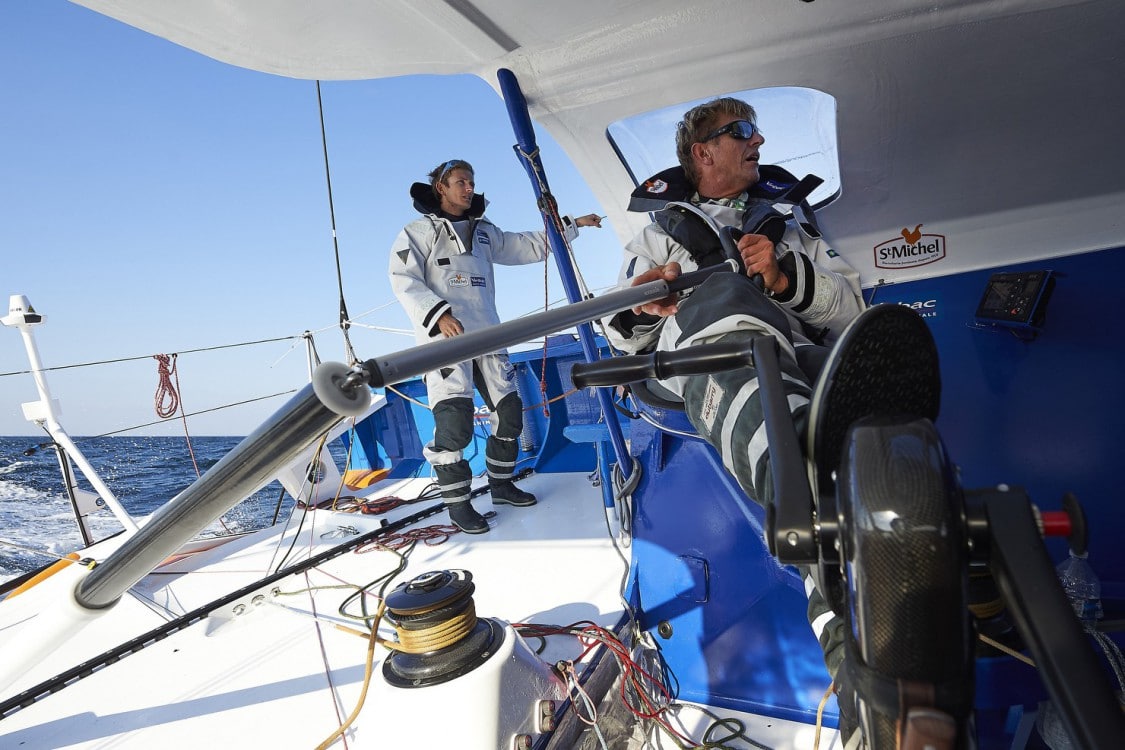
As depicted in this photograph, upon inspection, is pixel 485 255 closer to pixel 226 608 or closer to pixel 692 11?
pixel 692 11

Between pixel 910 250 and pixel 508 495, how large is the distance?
2266 mm

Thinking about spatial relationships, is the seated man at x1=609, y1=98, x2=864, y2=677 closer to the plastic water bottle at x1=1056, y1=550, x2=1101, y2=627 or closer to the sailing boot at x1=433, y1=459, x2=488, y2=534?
the plastic water bottle at x1=1056, y1=550, x2=1101, y2=627

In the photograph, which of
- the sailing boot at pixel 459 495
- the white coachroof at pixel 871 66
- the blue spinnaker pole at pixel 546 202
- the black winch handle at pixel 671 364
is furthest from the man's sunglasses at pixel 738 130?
the sailing boot at pixel 459 495

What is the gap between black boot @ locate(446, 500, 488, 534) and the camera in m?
2.77

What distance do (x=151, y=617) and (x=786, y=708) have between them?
7.76 ft

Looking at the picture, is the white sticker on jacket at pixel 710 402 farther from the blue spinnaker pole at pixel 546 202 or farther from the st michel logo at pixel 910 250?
the st michel logo at pixel 910 250

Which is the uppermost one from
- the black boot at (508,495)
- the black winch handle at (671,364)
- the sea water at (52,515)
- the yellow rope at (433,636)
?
the black winch handle at (671,364)

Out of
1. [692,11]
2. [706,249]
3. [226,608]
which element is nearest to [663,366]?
[706,249]

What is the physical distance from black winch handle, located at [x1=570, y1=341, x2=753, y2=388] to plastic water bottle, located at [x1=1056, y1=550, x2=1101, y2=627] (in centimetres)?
135

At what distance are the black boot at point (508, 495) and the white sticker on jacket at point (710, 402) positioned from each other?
8.06 ft

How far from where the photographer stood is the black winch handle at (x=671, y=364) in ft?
1.91

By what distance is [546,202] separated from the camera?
204 centimetres

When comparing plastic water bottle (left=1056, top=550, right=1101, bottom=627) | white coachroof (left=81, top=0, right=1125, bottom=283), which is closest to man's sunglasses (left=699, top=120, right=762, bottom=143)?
white coachroof (left=81, top=0, right=1125, bottom=283)

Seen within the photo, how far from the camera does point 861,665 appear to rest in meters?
0.35
